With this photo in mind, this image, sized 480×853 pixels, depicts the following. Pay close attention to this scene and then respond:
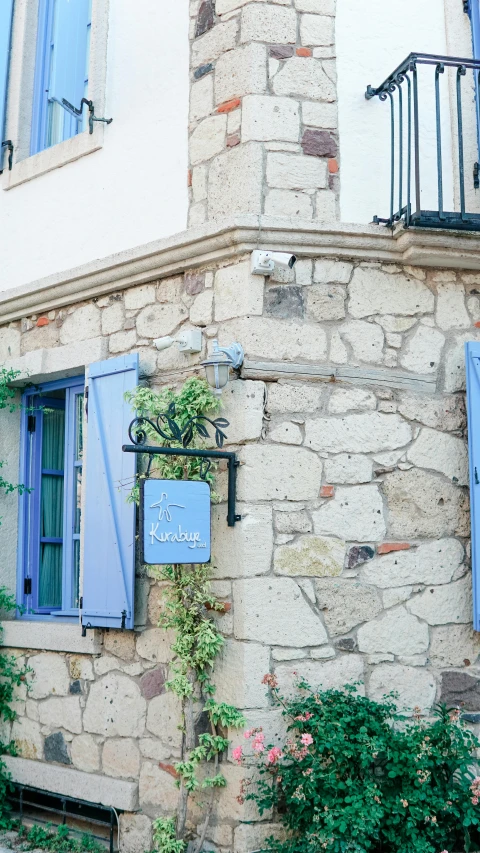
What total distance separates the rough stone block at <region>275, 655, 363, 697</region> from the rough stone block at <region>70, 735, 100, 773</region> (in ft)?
4.12

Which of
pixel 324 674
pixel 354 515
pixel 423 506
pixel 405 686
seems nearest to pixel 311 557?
pixel 354 515

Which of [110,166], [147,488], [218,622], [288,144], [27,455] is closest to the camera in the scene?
[147,488]

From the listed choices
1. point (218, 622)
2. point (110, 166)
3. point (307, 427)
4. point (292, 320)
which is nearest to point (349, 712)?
point (218, 622)

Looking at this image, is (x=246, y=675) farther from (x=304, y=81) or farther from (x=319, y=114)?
(x=304, y=81)

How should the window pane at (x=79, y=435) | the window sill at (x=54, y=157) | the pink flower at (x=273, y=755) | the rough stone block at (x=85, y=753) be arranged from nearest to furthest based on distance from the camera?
1. the pink flower at (x=273, y=755)
2. the rough stone block at (x=85, y=753)
3. the window sill at (x=54, y=157)
4. the window pane at (x=79, y=435)

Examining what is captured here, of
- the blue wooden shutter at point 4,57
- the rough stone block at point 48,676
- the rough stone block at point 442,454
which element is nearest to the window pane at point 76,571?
the rough stone block at point 48,676

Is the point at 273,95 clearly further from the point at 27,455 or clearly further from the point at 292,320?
the point at 27,455

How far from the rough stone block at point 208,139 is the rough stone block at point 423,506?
6.26 ft

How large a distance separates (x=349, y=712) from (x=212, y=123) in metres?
3.02

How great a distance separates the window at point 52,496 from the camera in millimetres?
5691

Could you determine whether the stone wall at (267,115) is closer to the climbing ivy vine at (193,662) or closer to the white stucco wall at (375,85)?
the white stucco wall at (375,85)

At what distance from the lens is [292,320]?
15.5 feet

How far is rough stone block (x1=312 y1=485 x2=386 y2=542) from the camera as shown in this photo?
181 inches

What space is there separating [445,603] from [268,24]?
308cm
